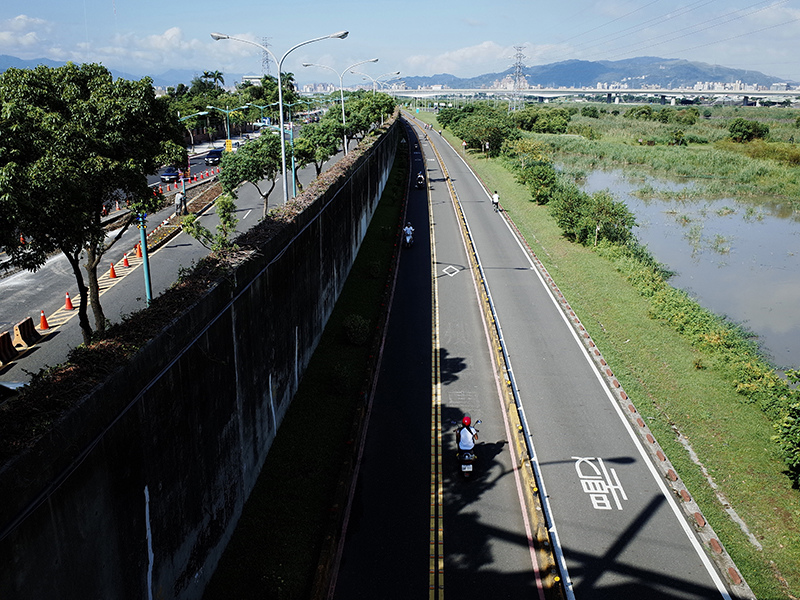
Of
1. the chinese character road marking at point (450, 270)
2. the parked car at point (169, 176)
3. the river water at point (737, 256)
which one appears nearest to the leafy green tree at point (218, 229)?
the chinese character road marking at point (450, 270)

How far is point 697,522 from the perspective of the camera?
1340 cm

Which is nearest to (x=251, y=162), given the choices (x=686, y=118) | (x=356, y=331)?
(x=356, y=331)

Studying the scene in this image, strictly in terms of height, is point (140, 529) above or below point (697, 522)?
above

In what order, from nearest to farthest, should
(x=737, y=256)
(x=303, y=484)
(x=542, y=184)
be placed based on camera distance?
(x=303, y=484)
(x=737, y=256)
(x=542, y=184)

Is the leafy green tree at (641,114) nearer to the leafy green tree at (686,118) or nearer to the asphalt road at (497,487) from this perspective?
the leafy green tree at (686,118)

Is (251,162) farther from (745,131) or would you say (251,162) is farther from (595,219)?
(745,131)

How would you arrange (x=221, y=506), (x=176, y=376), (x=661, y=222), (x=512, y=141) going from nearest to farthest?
(x=176, y=376), (x=221, y=506), (x=661, y=222), (x=512, y=141)

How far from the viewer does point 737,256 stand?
39.1 metres

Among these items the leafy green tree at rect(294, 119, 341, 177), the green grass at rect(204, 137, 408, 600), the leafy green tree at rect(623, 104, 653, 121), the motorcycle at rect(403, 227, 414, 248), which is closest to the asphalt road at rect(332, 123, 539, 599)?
the green grass at rect(204, 137, 408, 600)

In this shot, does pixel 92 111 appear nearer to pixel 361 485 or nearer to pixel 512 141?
pixel 361 485

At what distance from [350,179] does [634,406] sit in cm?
1662

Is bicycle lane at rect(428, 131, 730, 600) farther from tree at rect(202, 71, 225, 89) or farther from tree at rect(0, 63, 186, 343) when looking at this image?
tree at rect(202, 71, 225, 89)

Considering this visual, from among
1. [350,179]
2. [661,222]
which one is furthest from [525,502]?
[661,222]

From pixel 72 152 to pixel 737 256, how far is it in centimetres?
3952
